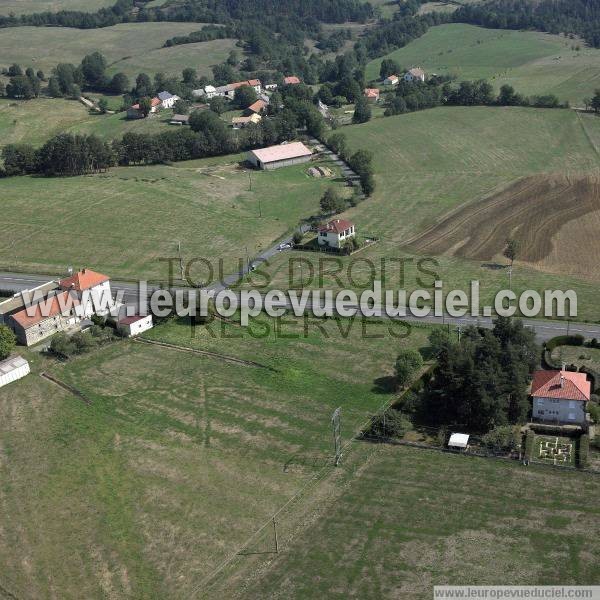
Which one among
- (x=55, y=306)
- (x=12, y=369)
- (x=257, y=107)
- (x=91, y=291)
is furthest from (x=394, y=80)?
(x=12, y=369)

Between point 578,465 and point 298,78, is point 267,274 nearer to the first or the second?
point 578,465

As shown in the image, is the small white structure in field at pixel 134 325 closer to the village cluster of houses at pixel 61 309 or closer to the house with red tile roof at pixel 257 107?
the village cluster of houses at pixel 61 309

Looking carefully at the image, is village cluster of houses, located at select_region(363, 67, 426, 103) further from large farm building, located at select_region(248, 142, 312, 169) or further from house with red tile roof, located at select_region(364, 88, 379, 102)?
large farm building, located at select_region(248, 142, 312, 169)

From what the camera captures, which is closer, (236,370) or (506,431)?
(506,431)

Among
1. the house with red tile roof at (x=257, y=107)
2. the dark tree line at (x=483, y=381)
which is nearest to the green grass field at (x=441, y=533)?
the dark tree line at (x=483, y=381)

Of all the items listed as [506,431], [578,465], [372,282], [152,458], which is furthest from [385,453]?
[372,282]

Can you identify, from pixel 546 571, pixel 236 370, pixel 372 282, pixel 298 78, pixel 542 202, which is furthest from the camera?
pixel 298 78

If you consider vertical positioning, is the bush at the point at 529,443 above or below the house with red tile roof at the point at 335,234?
below
